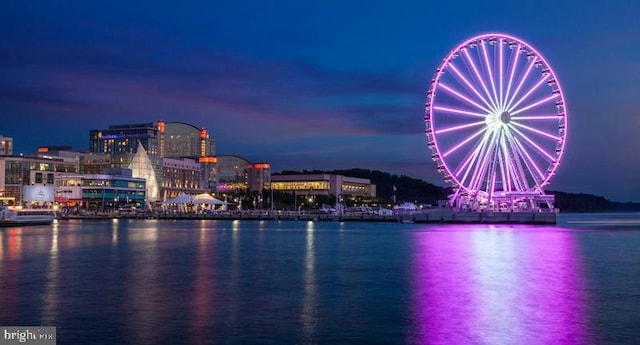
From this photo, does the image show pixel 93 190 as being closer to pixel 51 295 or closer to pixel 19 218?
pixel 19 218

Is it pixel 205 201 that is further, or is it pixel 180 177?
pixel 180 177

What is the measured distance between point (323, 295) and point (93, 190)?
13220 cm

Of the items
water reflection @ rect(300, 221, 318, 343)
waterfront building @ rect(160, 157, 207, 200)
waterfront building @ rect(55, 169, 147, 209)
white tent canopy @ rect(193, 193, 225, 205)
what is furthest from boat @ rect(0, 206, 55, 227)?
water reflection @ rect(300, 221, 318, 343)

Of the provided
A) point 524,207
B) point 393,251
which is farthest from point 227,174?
point 393,251

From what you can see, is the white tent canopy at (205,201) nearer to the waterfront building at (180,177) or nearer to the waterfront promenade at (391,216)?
the waterfront promenade at (391,216)

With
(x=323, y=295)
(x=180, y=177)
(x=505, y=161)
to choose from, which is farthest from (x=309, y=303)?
(x=180, y=177)

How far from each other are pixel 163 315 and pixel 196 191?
529ft

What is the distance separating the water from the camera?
64.1ft

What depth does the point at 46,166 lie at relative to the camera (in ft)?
504

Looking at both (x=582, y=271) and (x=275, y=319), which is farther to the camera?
(x=582, y=271)

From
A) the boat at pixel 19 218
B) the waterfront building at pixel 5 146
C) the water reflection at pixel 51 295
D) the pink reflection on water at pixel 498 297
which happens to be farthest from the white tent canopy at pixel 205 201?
the water reflection at pixel 51 295

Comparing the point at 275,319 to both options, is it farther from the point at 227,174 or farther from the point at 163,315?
the point at 227,174

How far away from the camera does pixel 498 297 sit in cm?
2669

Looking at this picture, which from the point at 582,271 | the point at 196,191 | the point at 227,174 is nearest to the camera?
the point at 582,271
